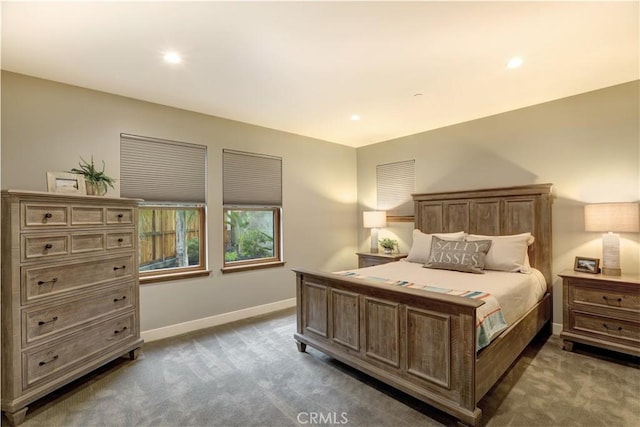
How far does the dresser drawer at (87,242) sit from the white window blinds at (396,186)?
3.71 m

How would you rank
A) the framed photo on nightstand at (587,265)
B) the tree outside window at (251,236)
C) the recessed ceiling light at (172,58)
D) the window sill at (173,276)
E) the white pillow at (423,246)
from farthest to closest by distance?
the tree outside window at (251,236)
the white pillow at (423,246)
the window sill at (173,276)
the framed photo on nightstand at (587,265)
the recessed ceiling light at (172,58)

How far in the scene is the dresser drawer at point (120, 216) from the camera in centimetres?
260

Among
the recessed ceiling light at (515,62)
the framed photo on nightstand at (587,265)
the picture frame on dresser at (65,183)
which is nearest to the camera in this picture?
the recessed ceiling light at (515,62)

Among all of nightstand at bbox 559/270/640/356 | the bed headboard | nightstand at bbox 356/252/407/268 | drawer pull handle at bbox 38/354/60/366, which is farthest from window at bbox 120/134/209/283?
nightstand at bbox 559/270/640/356

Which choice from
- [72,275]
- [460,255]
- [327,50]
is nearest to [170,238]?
[72,275]

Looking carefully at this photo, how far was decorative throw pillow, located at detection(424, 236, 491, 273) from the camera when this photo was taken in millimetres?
3102

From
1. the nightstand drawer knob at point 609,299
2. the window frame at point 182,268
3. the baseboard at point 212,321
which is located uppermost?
the window frame at point 182,268

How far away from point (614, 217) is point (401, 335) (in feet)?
7.38

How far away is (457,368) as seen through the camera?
1864mm

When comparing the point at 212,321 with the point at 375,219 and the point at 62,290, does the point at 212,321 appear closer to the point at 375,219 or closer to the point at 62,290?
the point at 62,290

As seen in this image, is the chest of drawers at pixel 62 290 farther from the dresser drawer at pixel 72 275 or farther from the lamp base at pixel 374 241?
the lamp base at pixel 374 241

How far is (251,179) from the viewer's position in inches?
158

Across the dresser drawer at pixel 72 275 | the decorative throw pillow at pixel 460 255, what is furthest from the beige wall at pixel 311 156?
the decorative throw pillow at pixel 460 255

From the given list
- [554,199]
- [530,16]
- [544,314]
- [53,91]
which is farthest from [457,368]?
[53,91]
